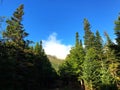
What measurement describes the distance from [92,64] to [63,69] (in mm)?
22035

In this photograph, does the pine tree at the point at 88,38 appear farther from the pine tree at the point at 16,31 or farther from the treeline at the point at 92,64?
the pine tree at the point at 16,31

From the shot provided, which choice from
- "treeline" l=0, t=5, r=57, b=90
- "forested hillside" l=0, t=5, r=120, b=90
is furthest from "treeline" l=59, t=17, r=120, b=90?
"treeline" l=0, t=5, r=57, b=90

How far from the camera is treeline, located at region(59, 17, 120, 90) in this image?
47.1 meters

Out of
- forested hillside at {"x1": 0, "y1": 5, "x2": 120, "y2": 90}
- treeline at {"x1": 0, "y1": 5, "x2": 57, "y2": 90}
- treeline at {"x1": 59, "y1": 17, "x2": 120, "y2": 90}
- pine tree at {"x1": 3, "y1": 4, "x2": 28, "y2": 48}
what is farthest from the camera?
treeline at {"x1": 59, "y1": 17, "x2": 120, "y2": 90}

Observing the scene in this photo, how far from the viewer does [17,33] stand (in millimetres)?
42625

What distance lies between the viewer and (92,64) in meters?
48.4

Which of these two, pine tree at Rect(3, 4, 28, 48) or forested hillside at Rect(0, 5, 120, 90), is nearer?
forested hillside at Rect(0, 5, 120, 90)

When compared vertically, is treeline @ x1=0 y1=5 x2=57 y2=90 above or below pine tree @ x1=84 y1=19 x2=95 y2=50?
below

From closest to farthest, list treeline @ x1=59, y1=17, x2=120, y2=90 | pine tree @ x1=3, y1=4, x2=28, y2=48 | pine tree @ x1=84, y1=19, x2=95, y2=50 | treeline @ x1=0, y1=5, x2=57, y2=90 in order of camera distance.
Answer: treeline @ x1=0, y1=5, x2=57, y2=90, pine tree @ x1=3, y1=4, x2=28, y2=48, treeline @ x1=59, y1=17, x2=120, y2=90, pine tree @ x1=84, y1=19, x2=95, y2=50

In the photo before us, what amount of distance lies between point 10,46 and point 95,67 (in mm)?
21311

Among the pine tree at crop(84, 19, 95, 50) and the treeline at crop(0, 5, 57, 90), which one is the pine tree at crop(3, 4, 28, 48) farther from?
the pine tree at crop(84, 19, 95, 50)

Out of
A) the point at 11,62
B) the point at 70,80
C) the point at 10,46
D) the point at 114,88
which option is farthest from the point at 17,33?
Result: the point at 70,80

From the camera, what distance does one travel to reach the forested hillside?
31562 millimetres

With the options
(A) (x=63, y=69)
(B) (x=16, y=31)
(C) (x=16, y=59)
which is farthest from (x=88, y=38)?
(C) (x=16, y=59)
